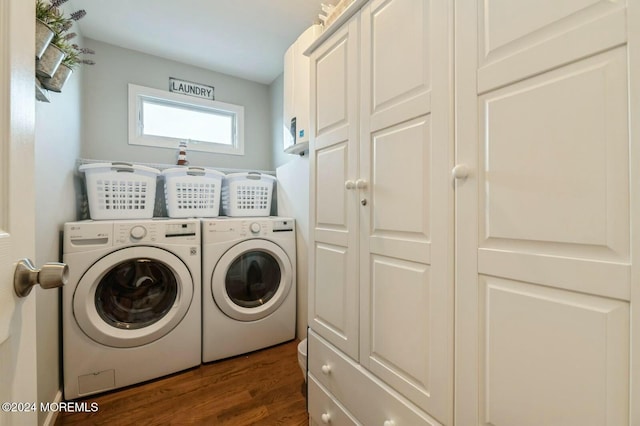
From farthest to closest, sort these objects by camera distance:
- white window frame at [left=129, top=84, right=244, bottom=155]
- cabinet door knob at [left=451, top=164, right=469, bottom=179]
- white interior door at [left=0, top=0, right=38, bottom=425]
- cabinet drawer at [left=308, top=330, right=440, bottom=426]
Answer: white window frame at [left=129, top=84, right=244, bottom=155] < cabinet drawer at [left=308, top=330, right=440, bottom=426] < cabinet door knob at [left=451, top=164, right=469, bottom=179] < white interior door at [left=0, top=0, right=38, bottom=425]

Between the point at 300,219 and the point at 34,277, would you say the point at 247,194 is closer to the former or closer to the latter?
the point at 300,219

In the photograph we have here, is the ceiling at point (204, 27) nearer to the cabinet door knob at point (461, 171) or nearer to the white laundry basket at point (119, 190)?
the white laundry basket at point (119, 190)

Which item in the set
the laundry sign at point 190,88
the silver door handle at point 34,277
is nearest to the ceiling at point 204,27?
the laundry sign at point 190,88

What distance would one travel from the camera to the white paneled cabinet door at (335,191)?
102 cm

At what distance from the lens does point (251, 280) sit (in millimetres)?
2043

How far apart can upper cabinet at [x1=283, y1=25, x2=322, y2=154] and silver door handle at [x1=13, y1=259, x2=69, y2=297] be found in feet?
5.14

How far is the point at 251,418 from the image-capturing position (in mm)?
1359

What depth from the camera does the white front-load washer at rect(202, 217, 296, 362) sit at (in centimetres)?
181

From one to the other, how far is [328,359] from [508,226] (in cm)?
89

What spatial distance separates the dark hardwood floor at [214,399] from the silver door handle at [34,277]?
1.27 m

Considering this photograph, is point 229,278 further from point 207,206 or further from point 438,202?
point 438,202

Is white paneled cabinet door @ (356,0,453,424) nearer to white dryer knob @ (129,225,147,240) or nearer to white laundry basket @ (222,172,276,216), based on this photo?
white dryer knob @ (129,225,147,240)

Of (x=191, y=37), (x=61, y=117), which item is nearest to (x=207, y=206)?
(x=61, y=117)

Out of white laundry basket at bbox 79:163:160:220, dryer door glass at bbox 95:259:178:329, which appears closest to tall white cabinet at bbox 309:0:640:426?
dryer door glass at bbox 95:259:178:329
